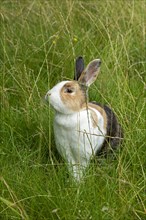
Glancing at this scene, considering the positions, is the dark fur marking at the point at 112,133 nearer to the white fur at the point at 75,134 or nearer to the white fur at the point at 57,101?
the white fur at the point at 75,134

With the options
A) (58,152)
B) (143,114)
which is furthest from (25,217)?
(143,114)

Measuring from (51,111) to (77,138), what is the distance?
24.8 inches

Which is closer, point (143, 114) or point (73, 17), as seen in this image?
point (143, 114)

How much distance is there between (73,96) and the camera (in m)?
2.99

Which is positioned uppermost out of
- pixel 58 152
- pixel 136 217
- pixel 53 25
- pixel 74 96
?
pixel 53 25

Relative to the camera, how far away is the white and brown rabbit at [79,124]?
2955 mm

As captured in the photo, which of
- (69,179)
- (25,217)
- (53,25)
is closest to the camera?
(25,217)

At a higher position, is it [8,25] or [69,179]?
[8,25]

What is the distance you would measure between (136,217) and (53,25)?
2.38 m

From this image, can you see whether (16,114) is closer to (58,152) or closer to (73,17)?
(58,152)

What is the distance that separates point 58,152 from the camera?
10.5 feet

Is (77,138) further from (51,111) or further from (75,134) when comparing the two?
(51,111)

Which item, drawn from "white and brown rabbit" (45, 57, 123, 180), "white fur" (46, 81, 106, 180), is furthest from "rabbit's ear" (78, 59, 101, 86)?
"white fur" (46, 81, 106, 180)

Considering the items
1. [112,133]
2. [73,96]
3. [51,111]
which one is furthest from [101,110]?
[51,111]
